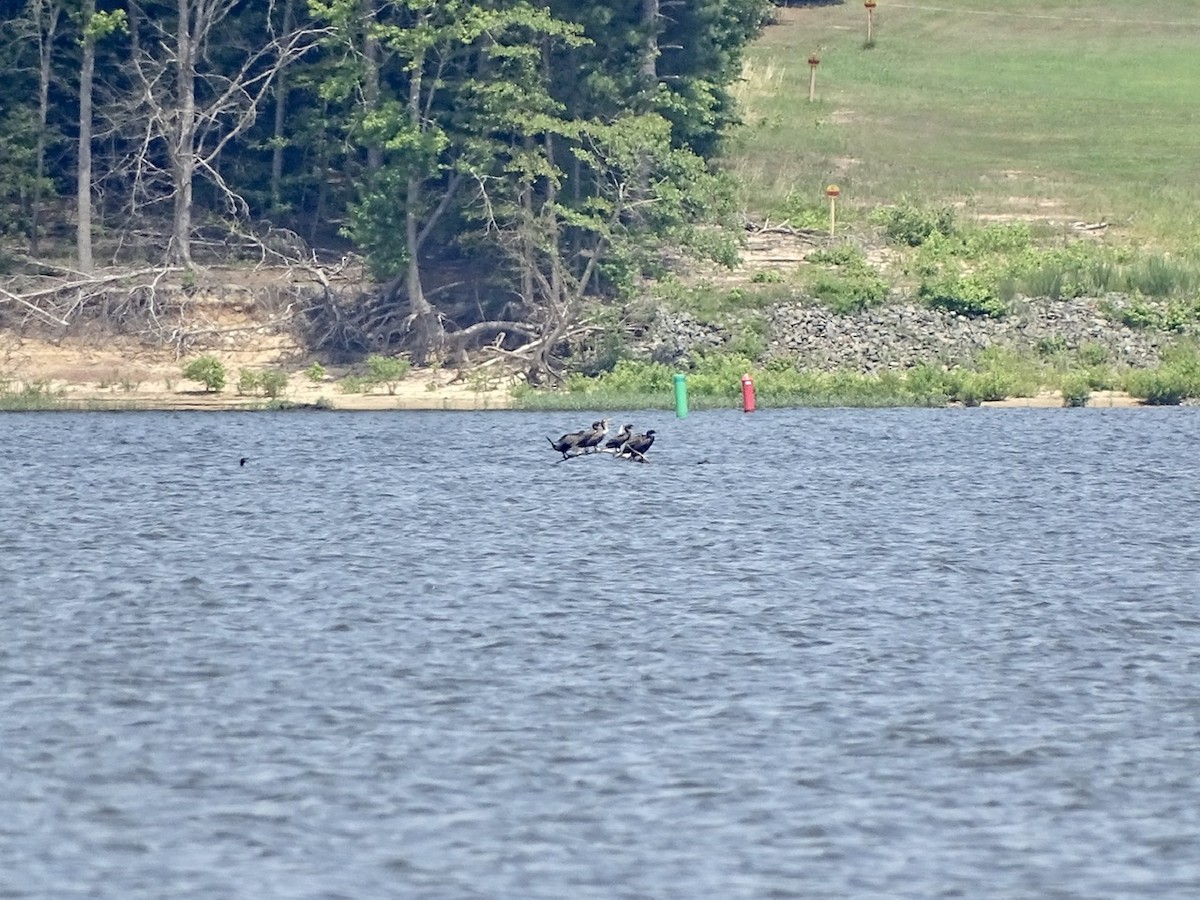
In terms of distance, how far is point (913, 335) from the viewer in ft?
194

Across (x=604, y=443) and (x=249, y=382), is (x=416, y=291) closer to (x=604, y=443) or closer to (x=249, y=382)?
(x=249, y=382)

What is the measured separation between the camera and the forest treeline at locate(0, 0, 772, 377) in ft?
195

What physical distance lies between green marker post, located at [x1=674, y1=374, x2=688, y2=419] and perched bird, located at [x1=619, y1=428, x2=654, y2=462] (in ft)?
30.4

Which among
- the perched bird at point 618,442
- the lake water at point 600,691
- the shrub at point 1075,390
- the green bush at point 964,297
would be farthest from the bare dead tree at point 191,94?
the lake water at point 600,691

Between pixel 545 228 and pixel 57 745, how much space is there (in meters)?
42.2

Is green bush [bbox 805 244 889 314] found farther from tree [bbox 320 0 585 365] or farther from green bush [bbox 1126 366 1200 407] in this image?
tree [bbox 320 0 585 365]

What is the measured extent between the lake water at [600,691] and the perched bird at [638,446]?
2.77 meters

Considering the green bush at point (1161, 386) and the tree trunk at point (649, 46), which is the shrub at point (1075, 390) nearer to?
the green bush at point (1161, 386)

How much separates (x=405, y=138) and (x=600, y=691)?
39055 mm

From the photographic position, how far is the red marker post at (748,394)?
5462 cm

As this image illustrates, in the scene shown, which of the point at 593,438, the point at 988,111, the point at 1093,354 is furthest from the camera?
the point at 988,111

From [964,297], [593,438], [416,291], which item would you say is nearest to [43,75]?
[416,291]

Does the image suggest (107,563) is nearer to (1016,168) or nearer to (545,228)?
(545,228)

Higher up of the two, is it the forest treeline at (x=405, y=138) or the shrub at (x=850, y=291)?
the forest treeline at (x=405, y=138)
